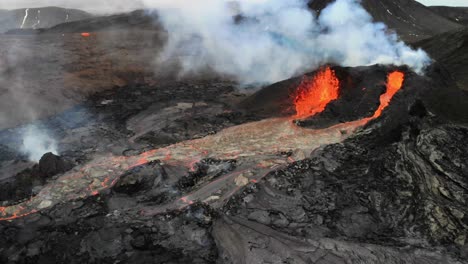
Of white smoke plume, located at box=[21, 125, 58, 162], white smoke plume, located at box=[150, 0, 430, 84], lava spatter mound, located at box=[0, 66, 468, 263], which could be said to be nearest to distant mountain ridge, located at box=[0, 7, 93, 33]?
white smoke plume, located at box=[150, 0, 430, 84]

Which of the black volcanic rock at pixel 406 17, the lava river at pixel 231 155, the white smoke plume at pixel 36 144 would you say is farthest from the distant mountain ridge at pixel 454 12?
the white smoke plume at pixel 36 144

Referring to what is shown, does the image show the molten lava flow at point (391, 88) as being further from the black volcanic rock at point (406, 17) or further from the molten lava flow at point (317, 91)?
the black volcanic rock at point (406, 17)

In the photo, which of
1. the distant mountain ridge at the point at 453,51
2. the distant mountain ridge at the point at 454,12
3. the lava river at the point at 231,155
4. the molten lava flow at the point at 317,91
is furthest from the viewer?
the distant mountain ridge at the point at 454,12

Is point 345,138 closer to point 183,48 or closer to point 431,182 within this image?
point 431,182

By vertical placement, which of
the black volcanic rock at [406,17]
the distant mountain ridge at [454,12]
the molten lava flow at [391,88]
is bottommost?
the molten lava flow at [391,88]

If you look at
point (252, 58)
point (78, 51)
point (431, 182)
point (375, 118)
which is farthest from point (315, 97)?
point (78, 51)

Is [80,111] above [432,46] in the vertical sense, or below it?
below

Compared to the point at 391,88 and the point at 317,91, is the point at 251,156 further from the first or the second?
the point at 391,88
